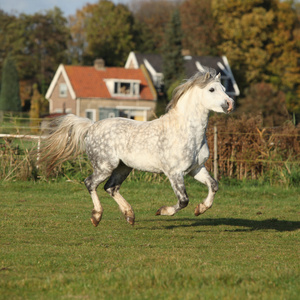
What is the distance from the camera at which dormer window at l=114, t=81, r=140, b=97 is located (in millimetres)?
60281

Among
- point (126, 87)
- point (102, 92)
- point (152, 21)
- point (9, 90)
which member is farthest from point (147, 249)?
point (152, 21)

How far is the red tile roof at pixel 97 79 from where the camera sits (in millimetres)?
59188

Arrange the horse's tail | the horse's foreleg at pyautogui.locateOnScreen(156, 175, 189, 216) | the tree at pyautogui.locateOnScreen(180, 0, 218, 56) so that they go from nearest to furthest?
the horse's foreleg at pyautogui.locateOnScreen(156, 175, 189, 216), the horse's tail, the tree at pyautogui.locateOnScreen(180, 0, 218, 56)

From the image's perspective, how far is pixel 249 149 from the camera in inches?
658

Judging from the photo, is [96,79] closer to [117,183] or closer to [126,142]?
[117,183]

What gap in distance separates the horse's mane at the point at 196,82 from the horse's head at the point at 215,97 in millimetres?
15

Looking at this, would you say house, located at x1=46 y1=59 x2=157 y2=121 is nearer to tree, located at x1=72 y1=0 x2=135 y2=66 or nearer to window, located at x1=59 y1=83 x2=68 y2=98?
window, located at x1=59 y1=83 x2=68 y2=98

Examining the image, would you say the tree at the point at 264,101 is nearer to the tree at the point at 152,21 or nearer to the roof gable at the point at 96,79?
the roof gable at the point at 96,79

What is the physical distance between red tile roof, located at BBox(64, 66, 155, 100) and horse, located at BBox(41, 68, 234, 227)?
161 feet

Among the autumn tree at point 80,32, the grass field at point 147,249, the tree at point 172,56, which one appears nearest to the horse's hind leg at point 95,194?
the grass field at point 147,249

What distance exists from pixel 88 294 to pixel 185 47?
226ft

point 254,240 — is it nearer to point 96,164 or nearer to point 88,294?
point 96,164

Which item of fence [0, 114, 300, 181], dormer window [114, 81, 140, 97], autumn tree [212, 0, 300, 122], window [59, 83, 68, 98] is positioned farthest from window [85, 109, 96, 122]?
fence [0, 114, 300, 181]

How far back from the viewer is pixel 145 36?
80688 mm
